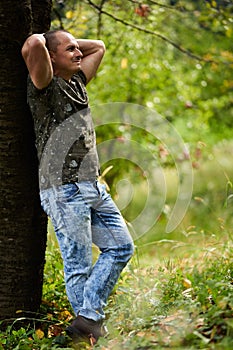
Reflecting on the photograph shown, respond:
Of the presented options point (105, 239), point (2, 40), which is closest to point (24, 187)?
point (105, 239)

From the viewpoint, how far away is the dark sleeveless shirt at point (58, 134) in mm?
3365

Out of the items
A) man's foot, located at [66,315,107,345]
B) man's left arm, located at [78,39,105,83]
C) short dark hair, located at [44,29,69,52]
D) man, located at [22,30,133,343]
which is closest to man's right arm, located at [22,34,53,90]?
man, located at [22,30,133,343]

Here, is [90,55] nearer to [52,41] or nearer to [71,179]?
[52,41]

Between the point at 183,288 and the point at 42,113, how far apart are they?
1.48 metres

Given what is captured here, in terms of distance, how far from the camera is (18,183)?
11.8ft

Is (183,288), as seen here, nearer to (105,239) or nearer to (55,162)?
(105,239)

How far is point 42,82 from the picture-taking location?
3252mm

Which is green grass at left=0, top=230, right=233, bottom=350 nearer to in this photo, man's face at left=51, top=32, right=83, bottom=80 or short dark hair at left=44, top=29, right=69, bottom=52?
man's face at left=51, top=32, right=83, bottom=80

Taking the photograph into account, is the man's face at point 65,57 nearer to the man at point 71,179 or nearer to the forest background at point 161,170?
the man at point 71,179

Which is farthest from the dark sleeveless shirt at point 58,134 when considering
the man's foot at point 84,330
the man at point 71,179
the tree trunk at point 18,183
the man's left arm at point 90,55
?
the man's foot at point 84,330

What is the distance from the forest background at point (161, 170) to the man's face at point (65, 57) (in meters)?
1.37

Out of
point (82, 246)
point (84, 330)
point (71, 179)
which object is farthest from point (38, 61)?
point (84, 330)

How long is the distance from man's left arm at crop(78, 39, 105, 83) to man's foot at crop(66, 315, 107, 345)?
142 centimetres

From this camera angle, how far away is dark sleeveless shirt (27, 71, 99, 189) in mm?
3365
